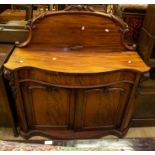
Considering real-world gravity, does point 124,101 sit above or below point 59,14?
below

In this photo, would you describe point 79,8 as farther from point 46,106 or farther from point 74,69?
point 46,106

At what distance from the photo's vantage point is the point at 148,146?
905 mm

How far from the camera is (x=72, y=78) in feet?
4.23

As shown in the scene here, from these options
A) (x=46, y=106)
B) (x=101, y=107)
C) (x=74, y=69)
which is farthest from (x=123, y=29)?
(x=46, y=106)

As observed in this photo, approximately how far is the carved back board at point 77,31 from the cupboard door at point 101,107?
327 millimetres

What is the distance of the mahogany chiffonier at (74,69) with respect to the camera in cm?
130

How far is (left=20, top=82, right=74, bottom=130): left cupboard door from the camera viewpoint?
4.60 ft

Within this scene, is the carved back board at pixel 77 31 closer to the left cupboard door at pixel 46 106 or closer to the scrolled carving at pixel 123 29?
the scrolled carving at pixel 123 29

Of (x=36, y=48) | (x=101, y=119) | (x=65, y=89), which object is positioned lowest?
(x=101, y=119)

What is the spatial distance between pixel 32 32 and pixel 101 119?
0.88m

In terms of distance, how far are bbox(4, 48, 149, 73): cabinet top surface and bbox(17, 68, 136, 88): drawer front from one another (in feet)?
0.13

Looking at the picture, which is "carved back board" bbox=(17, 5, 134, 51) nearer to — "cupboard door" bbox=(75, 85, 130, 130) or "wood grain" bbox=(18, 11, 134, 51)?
"wood grain" bbox=(18, 11, 134, 51)

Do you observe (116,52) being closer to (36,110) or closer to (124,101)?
(124,101)

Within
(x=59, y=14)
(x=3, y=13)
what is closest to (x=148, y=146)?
(x=59, y=14)
